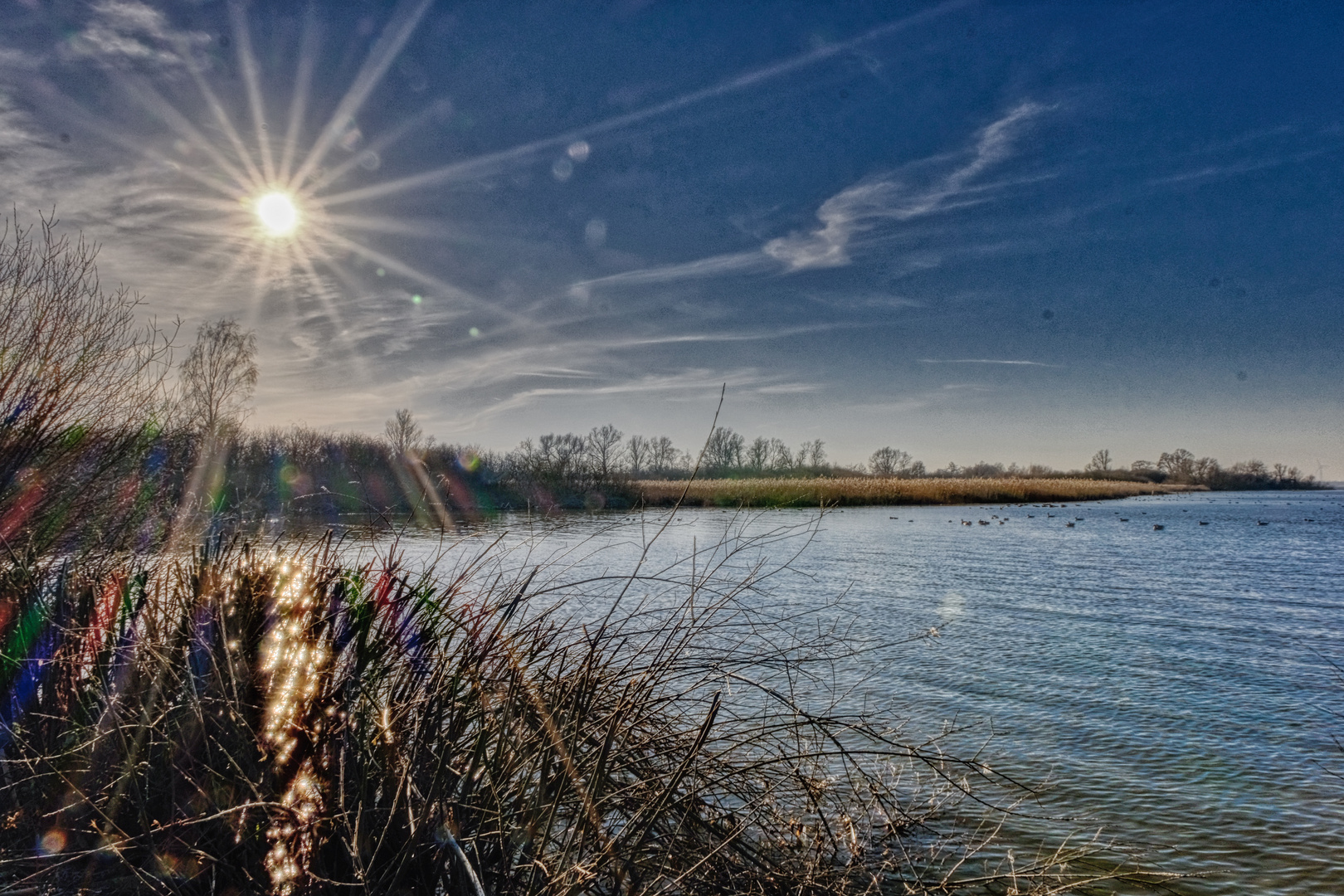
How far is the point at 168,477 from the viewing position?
16.2 metres

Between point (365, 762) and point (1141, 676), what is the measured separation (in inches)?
302

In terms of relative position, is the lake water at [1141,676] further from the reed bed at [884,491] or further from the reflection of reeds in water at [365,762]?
the reed bed at [884,491]

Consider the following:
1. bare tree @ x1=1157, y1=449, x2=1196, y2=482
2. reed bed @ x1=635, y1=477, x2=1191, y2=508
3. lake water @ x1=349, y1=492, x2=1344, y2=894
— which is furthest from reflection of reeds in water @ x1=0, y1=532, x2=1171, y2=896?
bare tree @ x1=1157, y1=449, x2=1196, y2=482

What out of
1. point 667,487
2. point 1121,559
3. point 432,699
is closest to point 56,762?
point 432,699

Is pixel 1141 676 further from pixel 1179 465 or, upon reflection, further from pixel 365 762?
pixel 1179 465

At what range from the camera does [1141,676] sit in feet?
25.3

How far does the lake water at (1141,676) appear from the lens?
4.48 meters

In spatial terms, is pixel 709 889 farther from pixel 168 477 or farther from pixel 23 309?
pixel 168 477

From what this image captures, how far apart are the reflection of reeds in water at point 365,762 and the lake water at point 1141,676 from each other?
75 centimetres

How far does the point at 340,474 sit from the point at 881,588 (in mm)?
28313

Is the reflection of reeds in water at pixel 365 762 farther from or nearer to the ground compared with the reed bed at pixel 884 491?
nearer to the ground

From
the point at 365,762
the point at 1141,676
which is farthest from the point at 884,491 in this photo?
the point at 365,762

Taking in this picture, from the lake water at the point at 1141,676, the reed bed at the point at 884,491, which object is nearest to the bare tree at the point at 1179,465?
the reed bed at the point at 884,491

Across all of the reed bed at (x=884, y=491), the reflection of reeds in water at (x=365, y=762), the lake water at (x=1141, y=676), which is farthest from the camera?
the reed bed at (x=884, y=491)
